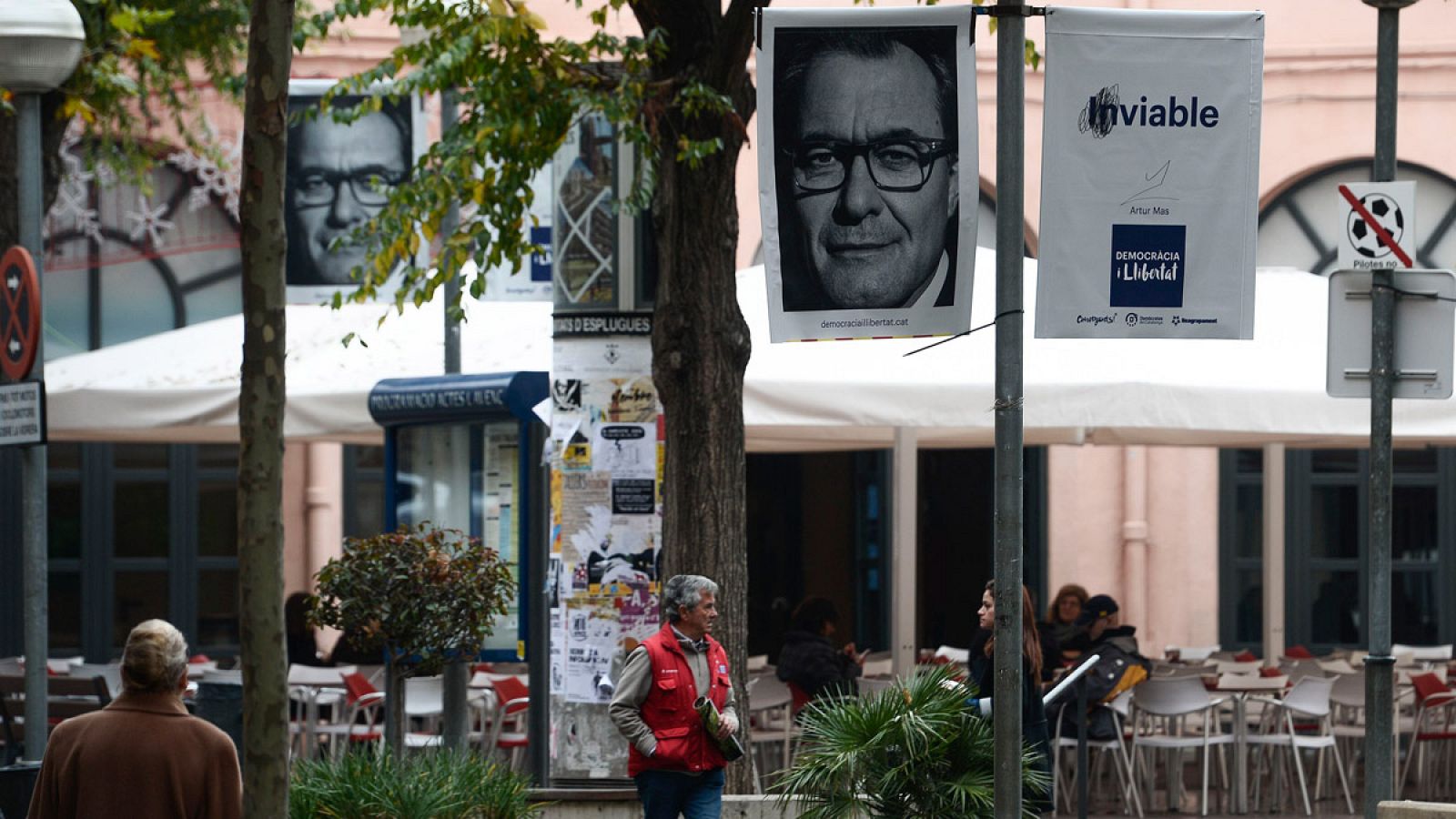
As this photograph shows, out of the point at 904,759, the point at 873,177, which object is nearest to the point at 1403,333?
the point at 904,759

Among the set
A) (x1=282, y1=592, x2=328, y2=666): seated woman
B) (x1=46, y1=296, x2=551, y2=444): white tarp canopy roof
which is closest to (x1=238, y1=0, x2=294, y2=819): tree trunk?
(x1=46, y1=296, x2=551, y2=444): white tarp canopy roof

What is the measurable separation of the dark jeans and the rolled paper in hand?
136mm

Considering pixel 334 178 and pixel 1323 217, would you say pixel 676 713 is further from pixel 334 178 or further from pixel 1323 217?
pixel 1323 217

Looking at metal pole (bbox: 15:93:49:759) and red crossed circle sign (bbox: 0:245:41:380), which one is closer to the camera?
red crossed circle sign (bbox: 0:245:41:380)

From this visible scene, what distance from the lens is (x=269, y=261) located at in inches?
253

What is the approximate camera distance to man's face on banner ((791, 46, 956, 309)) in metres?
5.81

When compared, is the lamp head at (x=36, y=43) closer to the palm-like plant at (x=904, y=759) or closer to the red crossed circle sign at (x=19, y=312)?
the red crossed circle sign at (x=19, y=312)

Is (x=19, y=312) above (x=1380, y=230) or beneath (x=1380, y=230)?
beneath

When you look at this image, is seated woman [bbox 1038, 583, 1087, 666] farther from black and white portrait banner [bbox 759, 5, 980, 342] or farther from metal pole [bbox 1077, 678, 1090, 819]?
black and white portrait banner [bbox 759, 5, 980, 342]

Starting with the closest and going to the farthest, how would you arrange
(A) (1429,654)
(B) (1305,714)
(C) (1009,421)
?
(C) (1009,421), (B) (1305,714), (A) (1429,654)

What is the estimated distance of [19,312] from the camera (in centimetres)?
984

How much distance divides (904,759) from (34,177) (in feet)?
18.3

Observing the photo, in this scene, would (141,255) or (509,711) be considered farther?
(141,255)

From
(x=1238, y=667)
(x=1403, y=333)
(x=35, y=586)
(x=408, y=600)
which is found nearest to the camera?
(x=1403, y=333)
